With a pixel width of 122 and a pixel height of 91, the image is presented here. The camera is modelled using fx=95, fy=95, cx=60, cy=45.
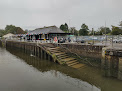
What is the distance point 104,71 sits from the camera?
9578 mm

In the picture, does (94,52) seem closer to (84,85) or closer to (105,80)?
(105,80)

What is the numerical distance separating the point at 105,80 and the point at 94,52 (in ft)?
14.9

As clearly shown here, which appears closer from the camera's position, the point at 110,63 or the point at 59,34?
the point at 110,63

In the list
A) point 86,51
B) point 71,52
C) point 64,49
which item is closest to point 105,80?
point 86,51

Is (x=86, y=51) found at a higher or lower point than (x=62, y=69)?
higher

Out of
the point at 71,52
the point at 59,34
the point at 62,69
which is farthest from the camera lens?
the point at 59,34

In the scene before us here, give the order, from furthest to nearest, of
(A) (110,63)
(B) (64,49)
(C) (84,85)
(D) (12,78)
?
(B) (64,49), (D) (12,78), (A) (110,63), (C) (84,85)

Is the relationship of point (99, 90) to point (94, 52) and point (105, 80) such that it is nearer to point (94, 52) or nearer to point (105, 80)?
point (105, 80)

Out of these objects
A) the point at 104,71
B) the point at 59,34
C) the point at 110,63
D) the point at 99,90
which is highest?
the point at 59,34

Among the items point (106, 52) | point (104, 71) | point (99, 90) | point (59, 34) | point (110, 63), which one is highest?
point (59, 34)

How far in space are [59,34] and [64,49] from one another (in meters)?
8.39

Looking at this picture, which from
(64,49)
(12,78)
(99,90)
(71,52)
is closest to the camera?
(99,90)

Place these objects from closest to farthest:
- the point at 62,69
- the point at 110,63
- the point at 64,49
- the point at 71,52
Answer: the point at 110,63
the point at 62,69
the point at 71,52
the point at 64,49

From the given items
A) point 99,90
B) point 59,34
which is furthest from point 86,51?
point 59,34
